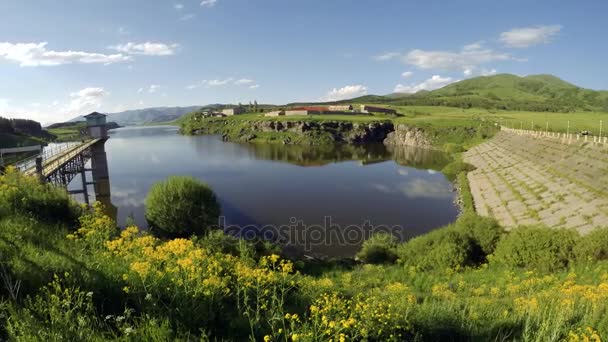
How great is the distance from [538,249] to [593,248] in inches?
85.9

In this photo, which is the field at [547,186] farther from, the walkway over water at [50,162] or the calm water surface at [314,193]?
the walkway over water at [50,162]

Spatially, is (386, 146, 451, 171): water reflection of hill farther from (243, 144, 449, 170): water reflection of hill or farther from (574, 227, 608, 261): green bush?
(574, 227, 608, 261): green bush

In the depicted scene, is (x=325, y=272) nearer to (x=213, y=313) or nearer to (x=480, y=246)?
(x=480, y=246)

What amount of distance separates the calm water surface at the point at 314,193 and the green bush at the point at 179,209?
6.05 m

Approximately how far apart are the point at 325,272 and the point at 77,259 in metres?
13.6

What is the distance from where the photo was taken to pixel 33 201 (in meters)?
12.6

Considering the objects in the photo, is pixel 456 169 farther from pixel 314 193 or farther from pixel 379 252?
pixel 379 252

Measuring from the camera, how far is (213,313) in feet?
19.0

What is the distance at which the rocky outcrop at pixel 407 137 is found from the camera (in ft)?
386

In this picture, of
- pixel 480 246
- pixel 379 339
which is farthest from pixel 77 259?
pixel 480 246

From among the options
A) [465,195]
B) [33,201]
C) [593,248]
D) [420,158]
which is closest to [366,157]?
[420,158]

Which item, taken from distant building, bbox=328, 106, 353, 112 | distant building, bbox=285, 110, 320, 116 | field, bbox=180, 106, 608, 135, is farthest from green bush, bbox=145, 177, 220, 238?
distant building, bbox=328, 106, 353, 112

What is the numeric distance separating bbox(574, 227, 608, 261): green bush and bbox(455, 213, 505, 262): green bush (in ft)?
13.0

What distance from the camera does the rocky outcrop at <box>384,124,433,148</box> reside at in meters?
118
